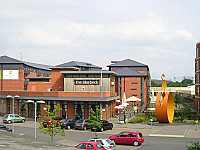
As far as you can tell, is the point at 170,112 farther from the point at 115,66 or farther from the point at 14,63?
the point at 14,63

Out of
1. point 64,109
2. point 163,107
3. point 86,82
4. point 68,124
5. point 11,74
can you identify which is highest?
point 11,74

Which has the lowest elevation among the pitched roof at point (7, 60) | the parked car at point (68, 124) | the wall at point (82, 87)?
the parked car at point (68, 124)

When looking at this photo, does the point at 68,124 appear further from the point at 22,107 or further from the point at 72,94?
the point at 22,107

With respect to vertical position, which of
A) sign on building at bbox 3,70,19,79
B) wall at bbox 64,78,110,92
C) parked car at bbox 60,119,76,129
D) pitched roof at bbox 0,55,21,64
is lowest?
parked car at bbox 60,119,76,129

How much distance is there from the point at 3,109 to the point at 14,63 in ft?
88.0

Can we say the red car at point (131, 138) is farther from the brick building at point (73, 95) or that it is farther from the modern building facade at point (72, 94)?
the modern building facade at point (72, 94)

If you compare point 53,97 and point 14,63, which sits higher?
point 14,63

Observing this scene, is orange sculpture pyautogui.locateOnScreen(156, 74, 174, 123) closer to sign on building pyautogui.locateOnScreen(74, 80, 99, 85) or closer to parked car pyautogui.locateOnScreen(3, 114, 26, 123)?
sign on building pyautogui.locateOnScreen(74, 80, 99, 85)

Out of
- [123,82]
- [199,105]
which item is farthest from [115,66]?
[199,105]

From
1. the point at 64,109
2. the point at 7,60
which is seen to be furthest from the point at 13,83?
the point at 64,109

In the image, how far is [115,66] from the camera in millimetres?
83438

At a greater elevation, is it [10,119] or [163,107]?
[163,107]

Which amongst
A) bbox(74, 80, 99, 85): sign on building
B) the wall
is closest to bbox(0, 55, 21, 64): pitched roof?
the wall

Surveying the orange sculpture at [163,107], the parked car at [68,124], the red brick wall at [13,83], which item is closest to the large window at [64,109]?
the parked car at [68,124]
